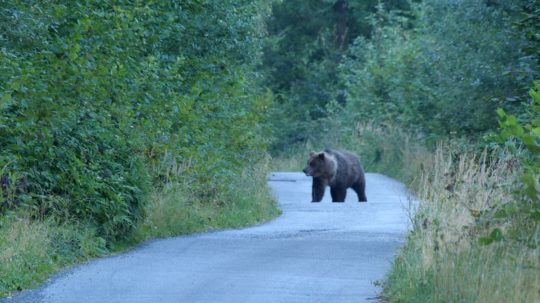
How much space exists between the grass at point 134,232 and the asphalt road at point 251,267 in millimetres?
271

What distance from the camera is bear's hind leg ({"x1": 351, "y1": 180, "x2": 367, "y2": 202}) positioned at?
28.9 metres

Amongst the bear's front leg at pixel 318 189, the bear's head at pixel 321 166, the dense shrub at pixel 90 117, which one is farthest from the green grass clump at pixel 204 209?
the bear's head at pixel 321 166

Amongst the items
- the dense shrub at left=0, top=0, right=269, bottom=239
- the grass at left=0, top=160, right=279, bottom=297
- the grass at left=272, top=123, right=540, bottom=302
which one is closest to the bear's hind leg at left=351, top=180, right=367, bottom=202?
the grass at left=0, top=160, right=279, bottom=297

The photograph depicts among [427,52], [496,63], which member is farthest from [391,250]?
[427,52]

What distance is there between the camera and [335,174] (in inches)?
1123

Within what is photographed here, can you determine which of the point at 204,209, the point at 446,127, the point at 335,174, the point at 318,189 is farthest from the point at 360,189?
the point at 204,209

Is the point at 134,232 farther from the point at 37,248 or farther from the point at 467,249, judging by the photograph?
the point at 467,249

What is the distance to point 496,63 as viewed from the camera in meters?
22.6

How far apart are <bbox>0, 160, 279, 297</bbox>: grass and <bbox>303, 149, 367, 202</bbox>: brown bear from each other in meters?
2.31

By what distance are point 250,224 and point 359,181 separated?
26.9 ft

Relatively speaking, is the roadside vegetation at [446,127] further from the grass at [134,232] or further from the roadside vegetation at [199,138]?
the grass at [134,232]

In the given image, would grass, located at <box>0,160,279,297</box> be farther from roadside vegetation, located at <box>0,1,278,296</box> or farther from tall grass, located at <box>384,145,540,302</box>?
tall grass, located at <box>384,145,540,302</box>

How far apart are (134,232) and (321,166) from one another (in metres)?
11.8

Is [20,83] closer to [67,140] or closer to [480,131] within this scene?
[67,140]
